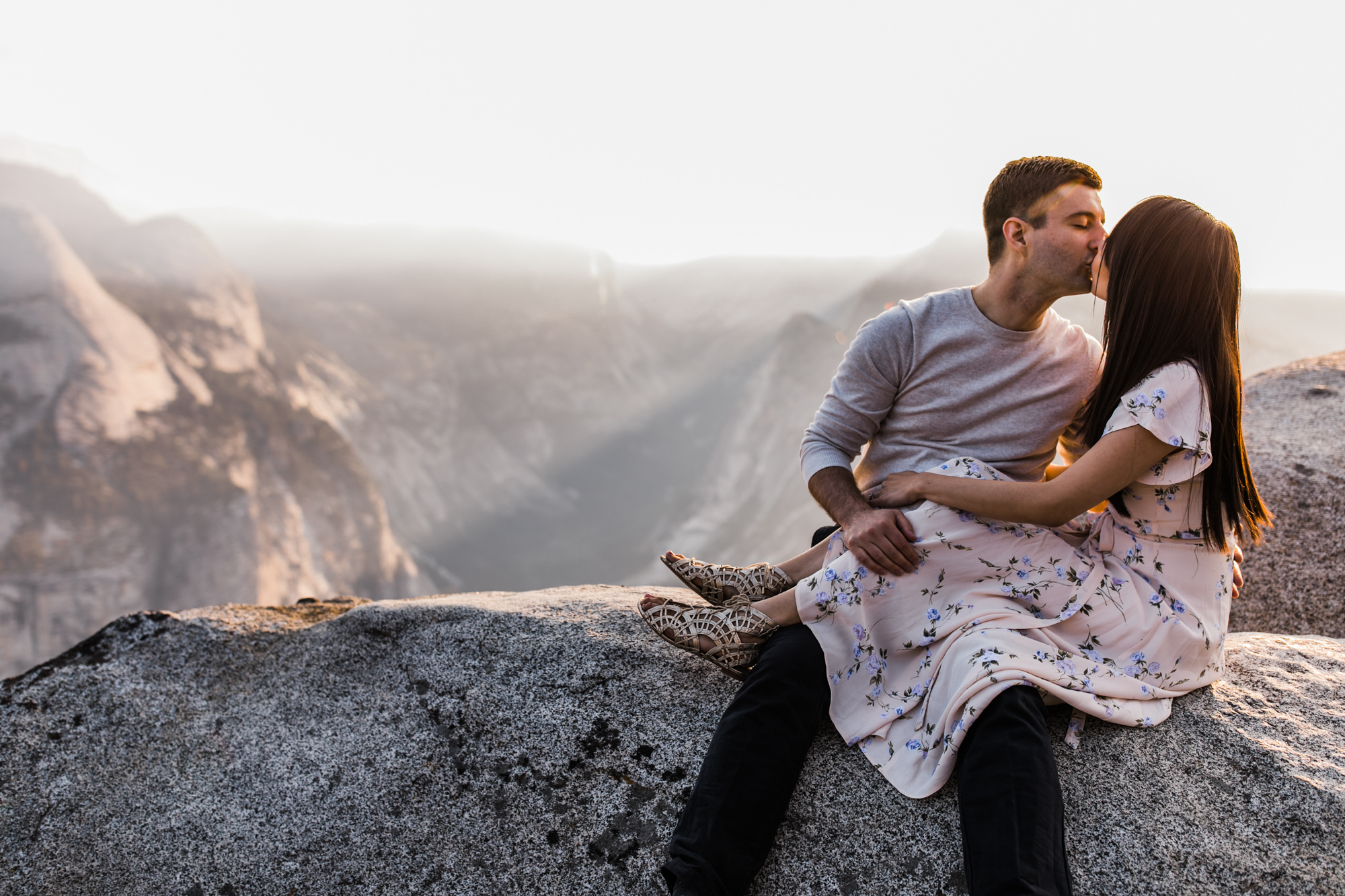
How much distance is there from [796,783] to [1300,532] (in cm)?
412

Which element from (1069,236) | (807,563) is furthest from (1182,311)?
(807,563)

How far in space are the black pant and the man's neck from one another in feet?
4.92

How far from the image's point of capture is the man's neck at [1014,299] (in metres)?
2.66

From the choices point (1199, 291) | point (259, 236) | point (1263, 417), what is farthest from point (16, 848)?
point (259, 236)

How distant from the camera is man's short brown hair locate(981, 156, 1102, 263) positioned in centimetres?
255

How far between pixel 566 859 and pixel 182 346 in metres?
26.8

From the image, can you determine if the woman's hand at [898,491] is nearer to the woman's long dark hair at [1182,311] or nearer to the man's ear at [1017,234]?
the woman's long dark hair at [1182,311]

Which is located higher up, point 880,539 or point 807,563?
point 880,539

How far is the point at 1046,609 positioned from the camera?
231 centimetres

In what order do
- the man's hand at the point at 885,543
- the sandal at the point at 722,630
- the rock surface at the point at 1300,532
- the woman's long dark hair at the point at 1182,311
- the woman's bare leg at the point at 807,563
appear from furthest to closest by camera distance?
the rock surface at the point at 1300,532 → the woman's bare leg at the point at 807,563 → the sandal at the point at 722,630 → the man's hand at the point at 885,543 → the woman's long dark hair at the point at 1182,311

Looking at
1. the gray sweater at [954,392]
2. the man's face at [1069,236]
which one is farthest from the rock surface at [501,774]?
the man's face at [1069,236]

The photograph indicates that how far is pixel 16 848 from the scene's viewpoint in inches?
98.5

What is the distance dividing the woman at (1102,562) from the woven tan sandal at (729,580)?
1.37 feet

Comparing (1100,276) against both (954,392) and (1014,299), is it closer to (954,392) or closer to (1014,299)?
(1014,299)
